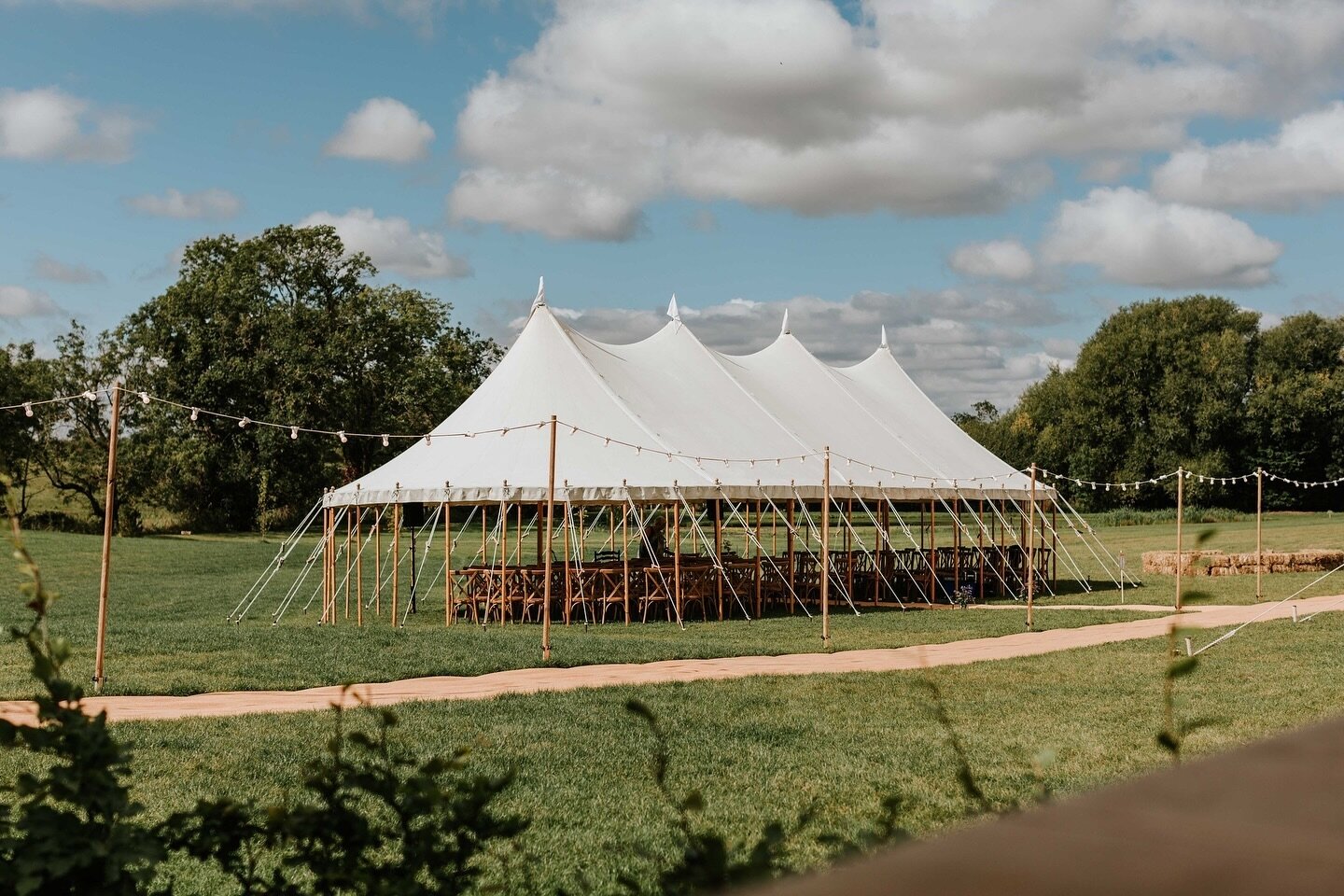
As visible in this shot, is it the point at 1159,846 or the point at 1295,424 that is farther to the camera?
the point at 1295,424

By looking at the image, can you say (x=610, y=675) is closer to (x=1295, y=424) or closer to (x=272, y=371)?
(x=272, y=371)

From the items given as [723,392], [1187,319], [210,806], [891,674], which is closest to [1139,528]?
[1187,319]

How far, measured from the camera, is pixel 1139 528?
51188 millimetres

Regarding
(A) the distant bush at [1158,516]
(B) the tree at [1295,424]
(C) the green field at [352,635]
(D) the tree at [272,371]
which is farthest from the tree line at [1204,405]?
(C) the green field at [352,635]

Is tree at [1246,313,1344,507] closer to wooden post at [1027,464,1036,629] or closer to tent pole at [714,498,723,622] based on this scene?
wooden post at [1027,464,1036,629]

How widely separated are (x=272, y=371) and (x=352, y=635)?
3111 centimetres

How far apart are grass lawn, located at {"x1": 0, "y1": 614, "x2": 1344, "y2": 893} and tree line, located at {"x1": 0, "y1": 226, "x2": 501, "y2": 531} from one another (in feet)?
109

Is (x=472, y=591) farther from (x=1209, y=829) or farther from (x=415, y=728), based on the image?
(x=1209, y=829)

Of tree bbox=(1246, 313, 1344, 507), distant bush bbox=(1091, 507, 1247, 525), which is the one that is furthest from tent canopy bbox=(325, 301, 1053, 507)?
tree bbox=(1246, 313, 1344, 507)

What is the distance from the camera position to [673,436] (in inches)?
790

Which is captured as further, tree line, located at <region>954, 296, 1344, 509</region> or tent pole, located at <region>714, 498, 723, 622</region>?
tree line, located at <region>954, 296, 1344, 509</region>

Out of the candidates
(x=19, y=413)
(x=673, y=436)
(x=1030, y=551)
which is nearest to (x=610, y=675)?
(x=673, y=436)

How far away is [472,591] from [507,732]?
419 inches

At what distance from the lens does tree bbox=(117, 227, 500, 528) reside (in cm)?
4312
